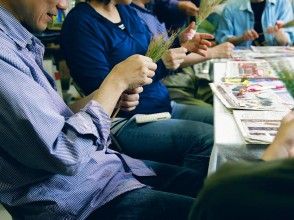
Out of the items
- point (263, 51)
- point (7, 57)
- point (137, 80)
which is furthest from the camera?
point (263, 51)

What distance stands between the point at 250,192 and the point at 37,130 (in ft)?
1.91

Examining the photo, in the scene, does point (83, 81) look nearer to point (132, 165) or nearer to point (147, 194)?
point (132, 165)

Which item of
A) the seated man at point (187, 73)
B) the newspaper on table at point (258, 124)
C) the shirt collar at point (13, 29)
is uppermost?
the shirt collar at point (13, 29)

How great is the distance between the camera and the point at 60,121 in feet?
3.02

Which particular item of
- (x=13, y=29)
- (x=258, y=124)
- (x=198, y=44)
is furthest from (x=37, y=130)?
(x=198, y=44)

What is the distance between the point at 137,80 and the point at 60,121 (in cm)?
36

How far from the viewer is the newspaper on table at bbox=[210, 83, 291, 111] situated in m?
1.30

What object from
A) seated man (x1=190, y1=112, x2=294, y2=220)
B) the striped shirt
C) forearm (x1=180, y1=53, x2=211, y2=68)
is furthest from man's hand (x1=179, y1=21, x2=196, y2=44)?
seated man (x1=190, y1=112, x2=294, y2=220)

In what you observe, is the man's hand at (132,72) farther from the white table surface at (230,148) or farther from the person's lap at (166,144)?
the person's lap at (166,144)

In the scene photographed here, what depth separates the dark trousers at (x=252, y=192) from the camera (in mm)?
374

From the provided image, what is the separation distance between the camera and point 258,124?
3.78 feet

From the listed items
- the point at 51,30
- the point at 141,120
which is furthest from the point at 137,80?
the point at 51,30

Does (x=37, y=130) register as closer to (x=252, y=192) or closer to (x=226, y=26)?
(x=252, y=192)

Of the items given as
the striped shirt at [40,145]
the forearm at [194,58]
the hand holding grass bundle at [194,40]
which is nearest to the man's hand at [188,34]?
the hand holding grass bundle at [194,40]
